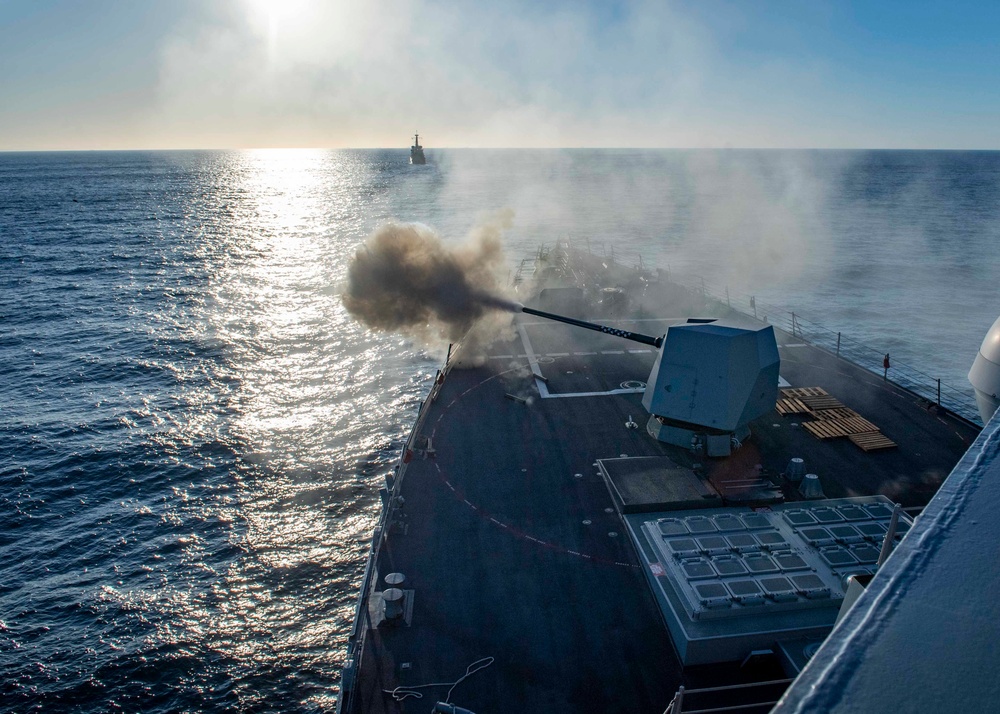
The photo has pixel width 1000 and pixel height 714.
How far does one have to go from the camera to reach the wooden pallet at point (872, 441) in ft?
62.0

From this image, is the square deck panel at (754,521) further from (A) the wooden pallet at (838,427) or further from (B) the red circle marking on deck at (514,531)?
(A) the wooden pallet at (838,427)

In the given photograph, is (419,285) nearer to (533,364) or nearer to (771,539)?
(533,364)

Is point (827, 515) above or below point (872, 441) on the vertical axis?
below

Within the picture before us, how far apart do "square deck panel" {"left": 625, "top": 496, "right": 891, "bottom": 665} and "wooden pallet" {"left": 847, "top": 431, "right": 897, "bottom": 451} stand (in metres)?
3.75

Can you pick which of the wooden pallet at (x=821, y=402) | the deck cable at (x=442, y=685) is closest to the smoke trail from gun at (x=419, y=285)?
the wooden pallet at (x=821, y=402)

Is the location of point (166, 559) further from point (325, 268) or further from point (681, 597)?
point (325, 268)

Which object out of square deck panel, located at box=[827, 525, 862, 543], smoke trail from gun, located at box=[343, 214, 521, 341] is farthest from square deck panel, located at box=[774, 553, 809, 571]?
smoke trail from gun, located at box=[343, 214, 521, 341]

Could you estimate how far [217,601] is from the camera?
21141 mm

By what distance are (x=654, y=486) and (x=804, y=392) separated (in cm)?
1015

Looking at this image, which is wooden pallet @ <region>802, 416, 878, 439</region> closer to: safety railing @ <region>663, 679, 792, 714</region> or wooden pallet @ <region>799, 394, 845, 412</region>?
wooden pallet @ <region>799, 394, 845, 412</region>

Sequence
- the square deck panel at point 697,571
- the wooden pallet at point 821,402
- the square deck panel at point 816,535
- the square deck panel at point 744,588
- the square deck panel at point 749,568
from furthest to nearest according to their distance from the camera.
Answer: the wooden pallet at point 821,402 < the square deck panel at point 816,535 < the square deck panel at point 697,571 < the square deck panel at point 744,588 < the square deck panel at point 749,568

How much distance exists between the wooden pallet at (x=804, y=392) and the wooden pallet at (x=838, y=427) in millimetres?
2078

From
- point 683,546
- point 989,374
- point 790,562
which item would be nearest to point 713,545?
point 683,546

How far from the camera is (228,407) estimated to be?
3484 cm
